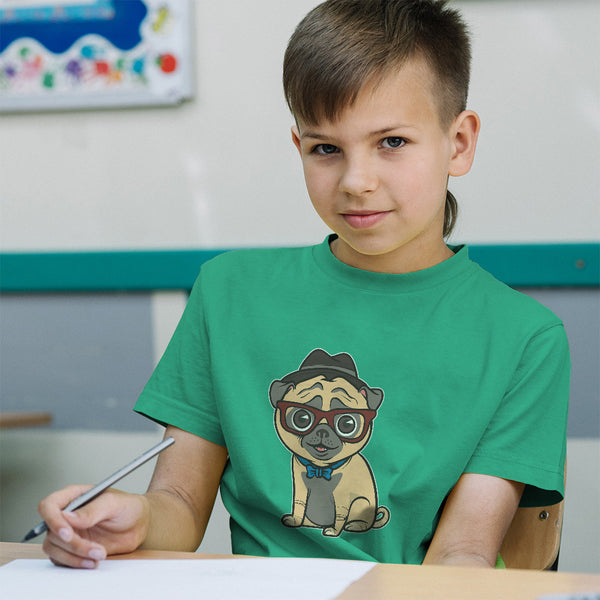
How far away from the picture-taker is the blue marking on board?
1706mm

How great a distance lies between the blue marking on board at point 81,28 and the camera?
1706 millimetres

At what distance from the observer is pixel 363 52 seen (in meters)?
0.86

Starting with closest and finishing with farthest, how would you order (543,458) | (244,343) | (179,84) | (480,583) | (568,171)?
1. (480,583)
2. (543,458)
3. (244,343)
4. (568,171)
5. (179,84)

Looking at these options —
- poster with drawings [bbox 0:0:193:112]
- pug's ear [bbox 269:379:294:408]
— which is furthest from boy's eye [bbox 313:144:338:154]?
poster with drawings [bbox 0:0:193:112]

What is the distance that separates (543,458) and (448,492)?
106 mm

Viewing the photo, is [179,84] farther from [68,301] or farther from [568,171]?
[568,171]

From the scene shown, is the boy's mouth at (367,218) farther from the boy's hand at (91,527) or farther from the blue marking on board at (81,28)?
the blue marking on board at (81,28)

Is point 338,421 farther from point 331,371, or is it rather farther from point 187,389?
point 187,389

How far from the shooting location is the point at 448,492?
856 millimetres

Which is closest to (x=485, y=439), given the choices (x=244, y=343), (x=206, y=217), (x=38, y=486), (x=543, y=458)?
(x=543, y=458)

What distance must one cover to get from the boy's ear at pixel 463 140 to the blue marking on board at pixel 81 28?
98 cm

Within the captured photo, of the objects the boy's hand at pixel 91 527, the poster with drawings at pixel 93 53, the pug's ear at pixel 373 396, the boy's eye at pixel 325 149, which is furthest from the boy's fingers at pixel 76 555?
the poster with drawings at pixel 93 53

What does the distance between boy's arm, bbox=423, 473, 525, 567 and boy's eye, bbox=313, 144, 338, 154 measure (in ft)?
1.23

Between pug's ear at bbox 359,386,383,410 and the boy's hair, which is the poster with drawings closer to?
the boy's hair
